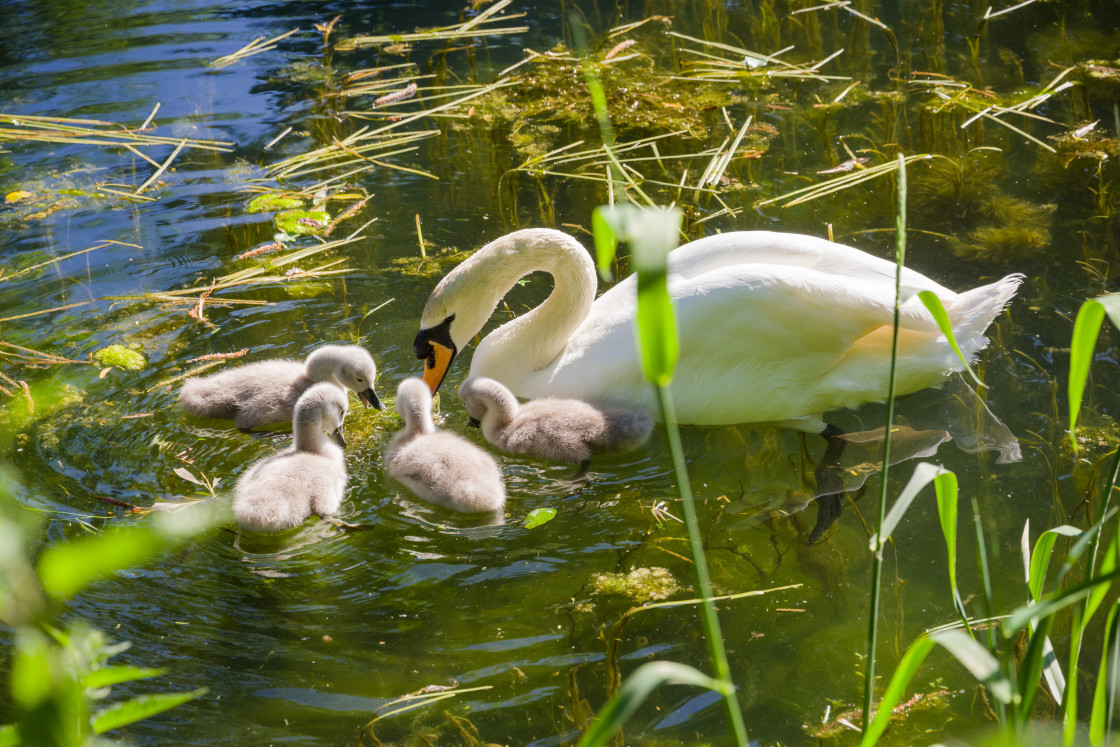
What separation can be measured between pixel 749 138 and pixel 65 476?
4.58 meters

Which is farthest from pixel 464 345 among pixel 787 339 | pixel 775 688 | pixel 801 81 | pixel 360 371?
pixel 801 81

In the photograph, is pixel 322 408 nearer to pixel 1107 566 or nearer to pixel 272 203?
pixel 272 203

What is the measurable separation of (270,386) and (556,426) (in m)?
1.23

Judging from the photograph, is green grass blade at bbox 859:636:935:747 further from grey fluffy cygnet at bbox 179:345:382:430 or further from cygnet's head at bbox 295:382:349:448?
grey fluffy cygnet at bbox 179:345:382:430

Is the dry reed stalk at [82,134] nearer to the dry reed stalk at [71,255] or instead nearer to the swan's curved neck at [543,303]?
the dry reed stalk at [71,255]

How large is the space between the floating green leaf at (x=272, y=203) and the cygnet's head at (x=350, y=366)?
2.05 metres

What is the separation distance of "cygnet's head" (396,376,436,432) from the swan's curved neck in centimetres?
54

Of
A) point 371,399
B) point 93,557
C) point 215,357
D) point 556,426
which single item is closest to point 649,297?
point 93,557

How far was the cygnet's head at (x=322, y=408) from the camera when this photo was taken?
3.58 meters

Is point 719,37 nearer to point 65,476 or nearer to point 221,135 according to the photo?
point 221,135

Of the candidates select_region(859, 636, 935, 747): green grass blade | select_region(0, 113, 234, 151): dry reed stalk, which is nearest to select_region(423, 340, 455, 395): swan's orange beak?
select_region(859, 636, 935, 747): green grass blade

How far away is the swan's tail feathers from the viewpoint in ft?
12.3

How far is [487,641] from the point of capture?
2922 millimetres

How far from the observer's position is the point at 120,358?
4363 millimetres
